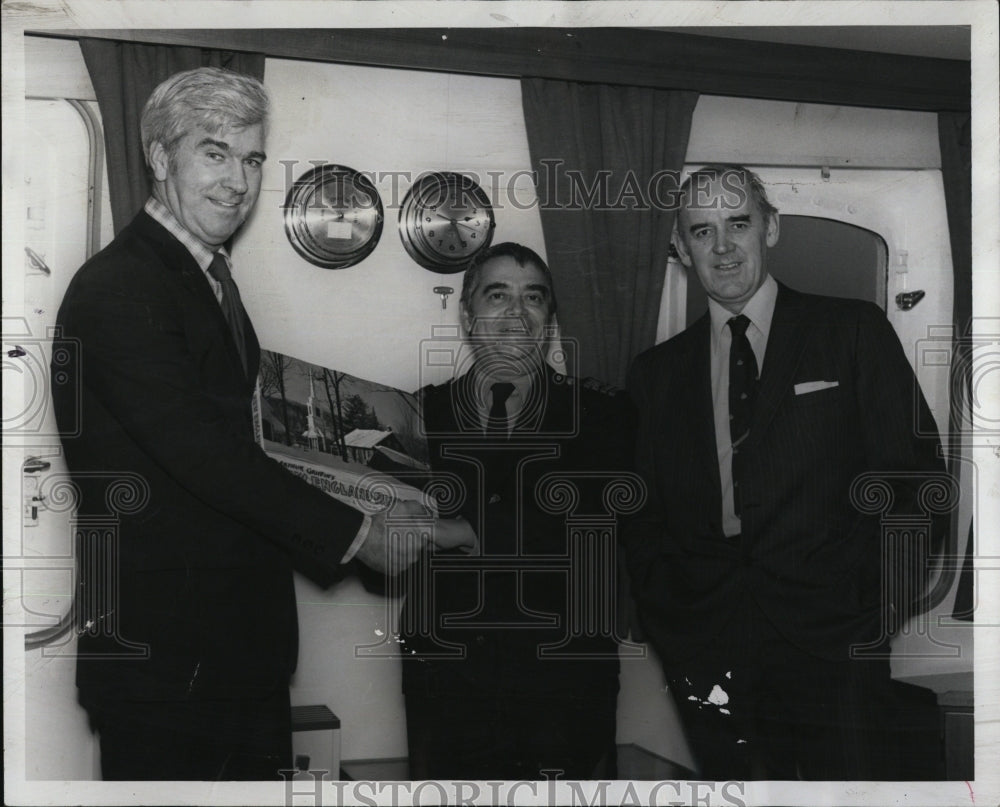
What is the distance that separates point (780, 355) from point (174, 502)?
1507 millimetres

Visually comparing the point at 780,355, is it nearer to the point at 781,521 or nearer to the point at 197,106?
the point at 781,521

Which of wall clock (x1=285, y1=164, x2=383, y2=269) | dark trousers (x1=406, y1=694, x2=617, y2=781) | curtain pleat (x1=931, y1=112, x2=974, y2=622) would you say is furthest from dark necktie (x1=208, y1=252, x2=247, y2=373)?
curtain pleat (x1=931, y1=112, x2=974, y2=622)

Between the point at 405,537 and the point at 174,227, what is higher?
the point at 174,227

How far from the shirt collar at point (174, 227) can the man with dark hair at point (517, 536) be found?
0.65 meters

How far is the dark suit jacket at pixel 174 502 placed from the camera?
7.28 ft

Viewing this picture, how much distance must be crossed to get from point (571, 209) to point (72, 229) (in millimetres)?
1229

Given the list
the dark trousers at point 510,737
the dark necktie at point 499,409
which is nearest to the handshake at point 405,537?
the dark necktie at point 499,409

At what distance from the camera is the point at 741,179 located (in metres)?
2.27

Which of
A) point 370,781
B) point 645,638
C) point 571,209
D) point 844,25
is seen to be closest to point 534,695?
point 645,638

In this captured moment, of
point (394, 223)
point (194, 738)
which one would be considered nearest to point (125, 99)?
point (394, 223)

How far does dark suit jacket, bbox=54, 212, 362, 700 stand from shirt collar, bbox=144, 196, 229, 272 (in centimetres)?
1

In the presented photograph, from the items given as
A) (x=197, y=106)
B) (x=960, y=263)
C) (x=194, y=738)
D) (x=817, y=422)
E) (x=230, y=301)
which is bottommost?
(x=194, y=738)

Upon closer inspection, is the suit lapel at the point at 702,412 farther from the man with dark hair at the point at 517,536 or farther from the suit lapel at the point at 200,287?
the suit lapel at the point at 200,287

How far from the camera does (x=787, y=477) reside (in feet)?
7.30
